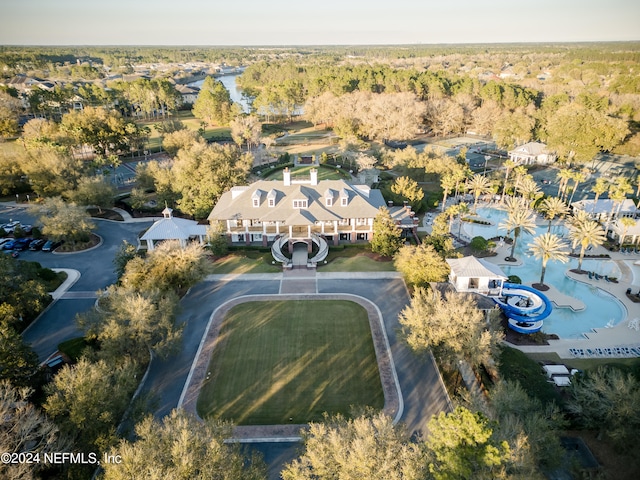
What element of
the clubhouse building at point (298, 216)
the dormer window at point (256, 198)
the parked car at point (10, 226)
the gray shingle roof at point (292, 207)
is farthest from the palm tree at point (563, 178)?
the parked car at point (10, 226)

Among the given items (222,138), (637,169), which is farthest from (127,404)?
(637,169)

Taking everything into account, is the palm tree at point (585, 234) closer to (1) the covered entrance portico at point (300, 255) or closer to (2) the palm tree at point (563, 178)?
(2) the palm tree at point (563, 178)

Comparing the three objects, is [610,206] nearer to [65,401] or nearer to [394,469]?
[394,469]

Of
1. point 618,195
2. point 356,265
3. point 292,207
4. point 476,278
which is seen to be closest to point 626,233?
point 618,195

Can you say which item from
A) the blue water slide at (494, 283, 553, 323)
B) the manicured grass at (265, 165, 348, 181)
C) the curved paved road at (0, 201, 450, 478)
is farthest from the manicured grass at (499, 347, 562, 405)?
the manicured grass at (265, 165, 348, 181)

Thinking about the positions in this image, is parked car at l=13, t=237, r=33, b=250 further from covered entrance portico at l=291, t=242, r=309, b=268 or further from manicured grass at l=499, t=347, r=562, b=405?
manicured grass at l=499, t=347, r=562, b=405
